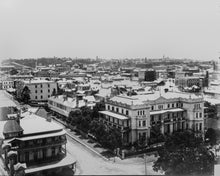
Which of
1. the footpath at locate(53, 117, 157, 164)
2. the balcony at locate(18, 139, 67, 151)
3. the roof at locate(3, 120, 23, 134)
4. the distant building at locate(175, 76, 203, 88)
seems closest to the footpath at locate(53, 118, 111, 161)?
the footpath at locate(53, 117, 157, 164)

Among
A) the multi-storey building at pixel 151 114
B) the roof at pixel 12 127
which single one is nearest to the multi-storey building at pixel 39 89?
the multi-storey building at pixel 151 114

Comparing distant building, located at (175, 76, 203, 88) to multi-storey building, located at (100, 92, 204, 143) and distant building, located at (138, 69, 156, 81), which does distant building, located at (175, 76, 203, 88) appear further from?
multi-storey building, located at (100, 92, 204, 143)

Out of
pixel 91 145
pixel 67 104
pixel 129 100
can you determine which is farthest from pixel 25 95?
pixel 129 100

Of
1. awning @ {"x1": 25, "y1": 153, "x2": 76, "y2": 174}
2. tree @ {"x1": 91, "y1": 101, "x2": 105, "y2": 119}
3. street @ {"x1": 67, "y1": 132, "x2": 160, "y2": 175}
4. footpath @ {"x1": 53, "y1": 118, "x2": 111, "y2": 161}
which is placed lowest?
street @ {"x1": 67, "y1": 132, "x2": 160, "y2": 175}

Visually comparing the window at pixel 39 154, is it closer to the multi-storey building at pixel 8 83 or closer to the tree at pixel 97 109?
the tree at pixel 97 109

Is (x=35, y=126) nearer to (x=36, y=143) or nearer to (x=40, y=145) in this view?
(x=36, y=143)

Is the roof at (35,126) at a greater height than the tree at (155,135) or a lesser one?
greater
